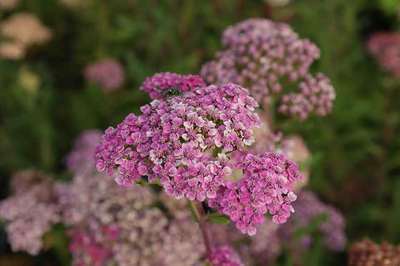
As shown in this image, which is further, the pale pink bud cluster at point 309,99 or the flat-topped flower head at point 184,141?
the pale pink bud cluster at point 309,99

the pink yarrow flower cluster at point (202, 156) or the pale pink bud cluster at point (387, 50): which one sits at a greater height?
the pale pink bud cluster at point (387, 50)

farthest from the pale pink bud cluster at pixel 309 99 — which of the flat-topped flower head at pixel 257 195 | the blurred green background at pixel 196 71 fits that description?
the blurred green background at pixel 196 71

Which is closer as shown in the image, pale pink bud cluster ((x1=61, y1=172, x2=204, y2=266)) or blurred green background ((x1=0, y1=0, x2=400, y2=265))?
pale pink bud cluster ((x1=61, y1=172, x2=204, y2=266))

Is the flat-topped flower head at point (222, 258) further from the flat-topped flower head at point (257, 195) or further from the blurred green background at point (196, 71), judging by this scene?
the blurred green background at point (196, 71)

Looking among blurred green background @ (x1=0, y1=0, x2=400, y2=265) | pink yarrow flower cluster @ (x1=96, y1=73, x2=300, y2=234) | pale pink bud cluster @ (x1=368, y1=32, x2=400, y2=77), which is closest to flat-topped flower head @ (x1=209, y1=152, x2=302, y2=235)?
pink yarrow flower cluster @ (x1=96, y1=73, x2=300, y2=234)

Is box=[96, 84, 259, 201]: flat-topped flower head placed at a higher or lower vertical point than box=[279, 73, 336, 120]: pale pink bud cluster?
lower

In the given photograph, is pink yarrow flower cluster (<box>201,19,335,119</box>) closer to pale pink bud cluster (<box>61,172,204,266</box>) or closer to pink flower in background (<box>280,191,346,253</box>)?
pale pink bud cluster (<box>61,172,204,266</box>)

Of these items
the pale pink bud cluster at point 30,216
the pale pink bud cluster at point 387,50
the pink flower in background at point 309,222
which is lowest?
the pale pink bud cluster at point 30,216
